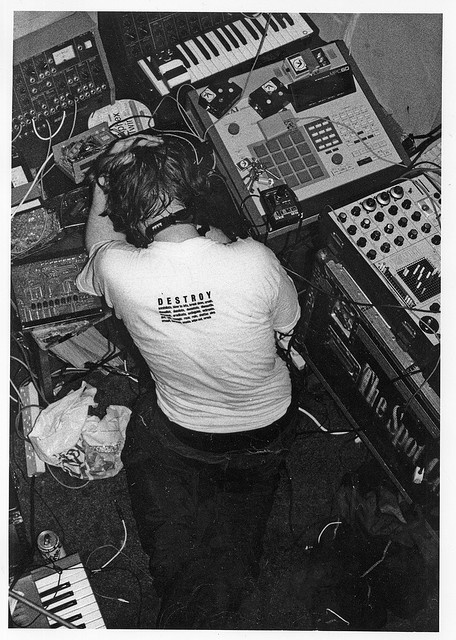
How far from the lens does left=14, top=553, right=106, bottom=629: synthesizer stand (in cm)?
270

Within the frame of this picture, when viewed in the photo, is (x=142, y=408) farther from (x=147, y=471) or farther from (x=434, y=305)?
(x=434, y=305)

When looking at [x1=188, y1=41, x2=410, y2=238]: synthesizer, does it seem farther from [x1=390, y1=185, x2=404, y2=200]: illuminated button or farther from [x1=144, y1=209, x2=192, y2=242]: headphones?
[x1=144, y1=209, x2=192, y2=242]: headphones

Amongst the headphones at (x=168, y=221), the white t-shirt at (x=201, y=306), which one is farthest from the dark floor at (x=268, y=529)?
the headphones at (x=168, y=221)

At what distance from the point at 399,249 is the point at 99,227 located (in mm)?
1096

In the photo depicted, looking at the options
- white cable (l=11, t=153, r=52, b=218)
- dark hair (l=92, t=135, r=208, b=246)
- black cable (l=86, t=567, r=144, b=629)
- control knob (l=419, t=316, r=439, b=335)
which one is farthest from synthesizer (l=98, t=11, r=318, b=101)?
black cable (l=86, t=567, r=144, b=629)

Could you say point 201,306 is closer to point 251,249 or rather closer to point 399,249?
point 251,249

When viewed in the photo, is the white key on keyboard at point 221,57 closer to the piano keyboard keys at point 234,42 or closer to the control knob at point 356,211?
the piano keyboard keys at point 234,42

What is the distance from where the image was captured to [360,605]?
284 centimetres

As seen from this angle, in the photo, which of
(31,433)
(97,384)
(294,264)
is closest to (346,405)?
(294,264)

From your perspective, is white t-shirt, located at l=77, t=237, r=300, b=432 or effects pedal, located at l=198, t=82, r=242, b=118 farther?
effects pedal, located at l=198, t=82, r=242, b=118

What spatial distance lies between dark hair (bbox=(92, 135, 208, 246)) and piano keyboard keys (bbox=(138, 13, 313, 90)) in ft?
2.08

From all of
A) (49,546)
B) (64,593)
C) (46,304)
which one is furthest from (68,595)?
(46,304)

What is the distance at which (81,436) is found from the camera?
297 cm

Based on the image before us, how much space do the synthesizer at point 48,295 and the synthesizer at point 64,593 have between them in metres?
1.01
